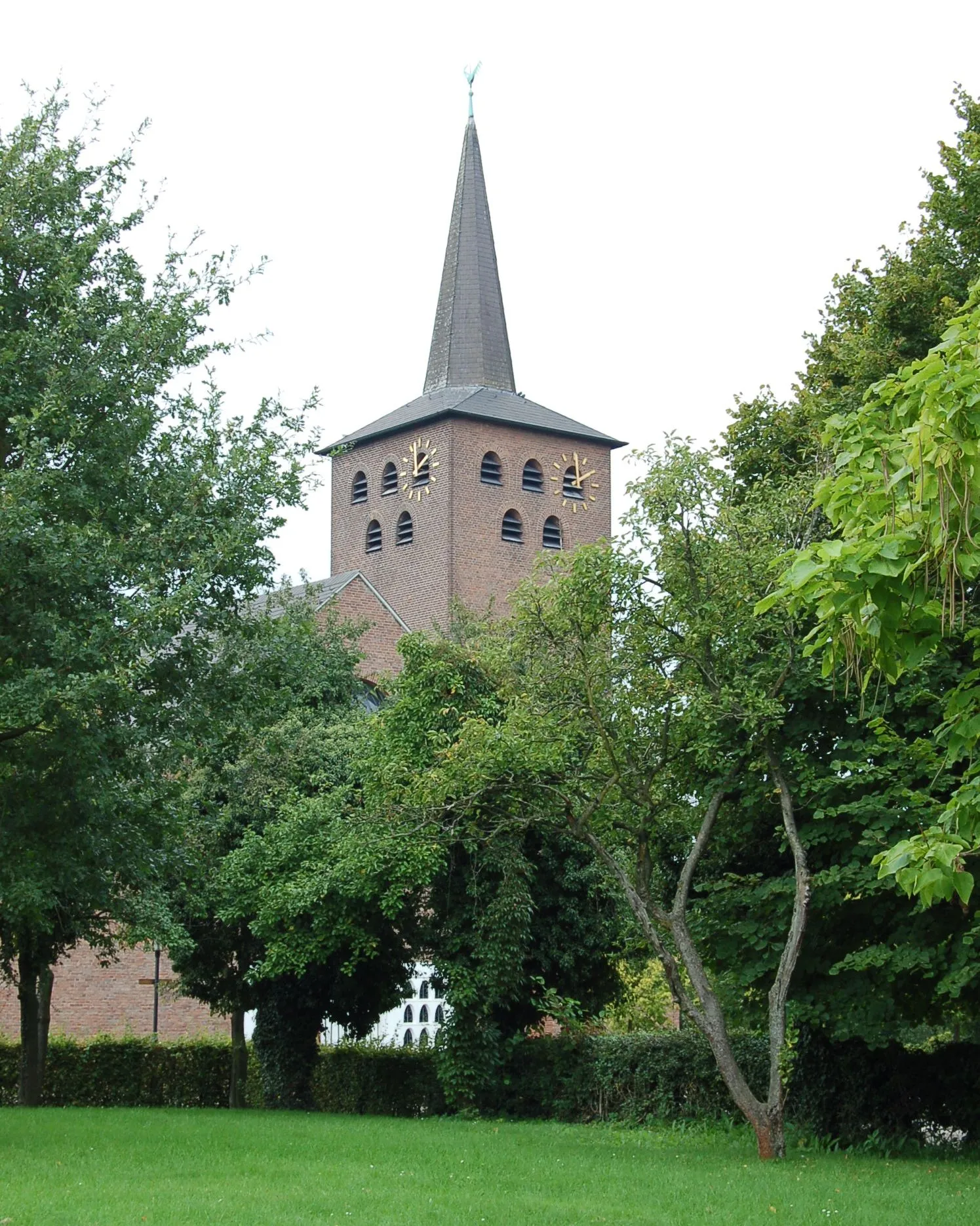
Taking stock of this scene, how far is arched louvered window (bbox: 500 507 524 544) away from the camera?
5546cm

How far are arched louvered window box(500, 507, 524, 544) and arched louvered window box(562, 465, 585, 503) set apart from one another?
2.57m

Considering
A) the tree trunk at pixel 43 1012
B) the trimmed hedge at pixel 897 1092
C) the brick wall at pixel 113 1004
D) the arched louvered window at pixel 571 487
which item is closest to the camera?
the trimmed hedge at pixel 897 1092

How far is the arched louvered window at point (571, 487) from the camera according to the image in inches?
2267

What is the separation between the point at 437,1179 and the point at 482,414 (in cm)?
4312

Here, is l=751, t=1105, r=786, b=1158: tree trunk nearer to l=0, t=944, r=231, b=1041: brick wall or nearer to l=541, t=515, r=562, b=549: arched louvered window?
l=0, t=944, r=231, b=1041: brick wall

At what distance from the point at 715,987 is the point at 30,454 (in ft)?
35.1

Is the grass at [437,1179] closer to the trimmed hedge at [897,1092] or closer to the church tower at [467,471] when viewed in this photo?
the trimmed hedge at [897,1092]

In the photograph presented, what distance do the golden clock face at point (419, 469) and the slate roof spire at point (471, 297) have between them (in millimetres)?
2967

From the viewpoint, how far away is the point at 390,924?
2428cm

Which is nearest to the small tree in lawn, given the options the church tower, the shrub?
the shrub

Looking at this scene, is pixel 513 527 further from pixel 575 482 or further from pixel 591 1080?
pixel 591 1080

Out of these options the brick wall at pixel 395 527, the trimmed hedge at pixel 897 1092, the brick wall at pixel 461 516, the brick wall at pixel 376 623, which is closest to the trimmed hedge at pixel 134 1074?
the trimmed hedge at pixel 897 1092

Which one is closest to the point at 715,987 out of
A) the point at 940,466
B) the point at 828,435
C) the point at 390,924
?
the point at 390,924

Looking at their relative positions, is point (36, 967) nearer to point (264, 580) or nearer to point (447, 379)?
point (264, 580)
